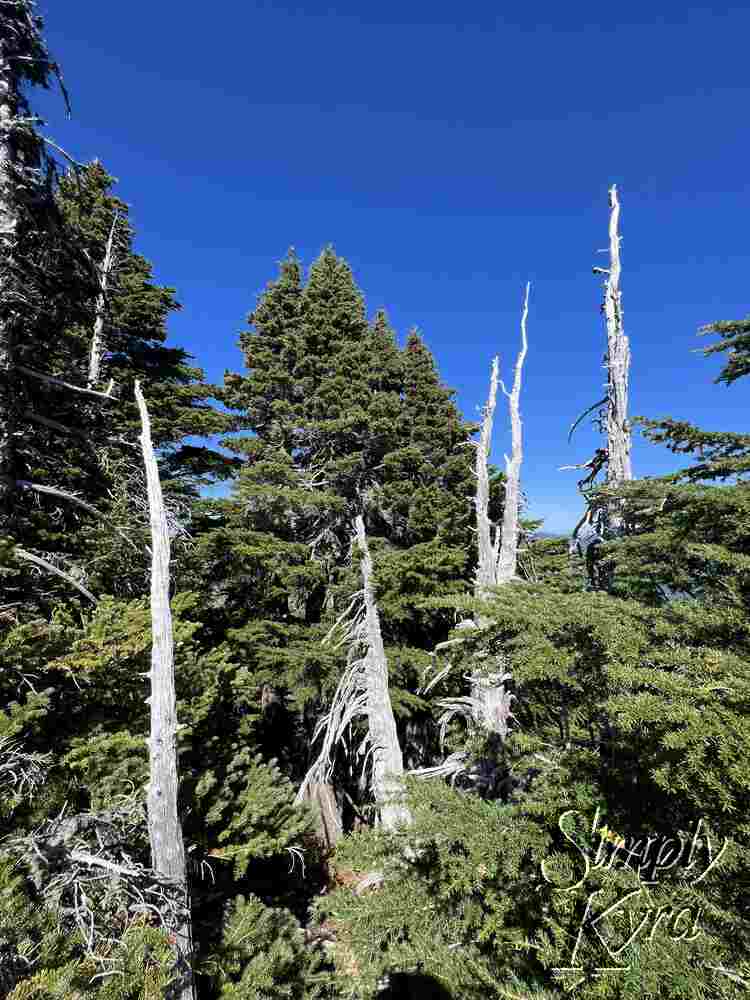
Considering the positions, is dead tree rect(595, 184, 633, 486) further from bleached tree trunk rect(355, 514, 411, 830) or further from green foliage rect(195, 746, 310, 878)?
green foliage rect(195, 746, 310, 878)

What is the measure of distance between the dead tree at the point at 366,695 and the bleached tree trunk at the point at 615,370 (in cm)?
580

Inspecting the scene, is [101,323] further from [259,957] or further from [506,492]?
[259,957]

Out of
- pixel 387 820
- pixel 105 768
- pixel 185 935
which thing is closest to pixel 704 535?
pixel 387 820

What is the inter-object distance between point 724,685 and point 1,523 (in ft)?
27.9

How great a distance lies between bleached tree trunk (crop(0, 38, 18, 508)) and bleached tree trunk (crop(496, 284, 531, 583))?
9.18 metres

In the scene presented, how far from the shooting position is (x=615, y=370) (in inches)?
277

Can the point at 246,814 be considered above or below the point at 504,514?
below

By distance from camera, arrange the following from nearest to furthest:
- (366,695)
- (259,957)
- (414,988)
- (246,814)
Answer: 1. (259,957)
2. (414,988)
3. (246,814)
4. (366,695)

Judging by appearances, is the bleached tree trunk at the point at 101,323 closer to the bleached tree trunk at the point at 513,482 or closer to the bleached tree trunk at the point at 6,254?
the bleached tree trunk at the point at 6,254

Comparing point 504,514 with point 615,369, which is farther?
point 504,514

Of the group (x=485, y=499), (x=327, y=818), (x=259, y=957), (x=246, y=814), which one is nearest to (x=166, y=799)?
(x=246, y=814)

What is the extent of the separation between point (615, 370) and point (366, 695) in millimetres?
8219

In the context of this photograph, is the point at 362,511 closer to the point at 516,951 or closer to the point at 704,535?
the point at 704,535

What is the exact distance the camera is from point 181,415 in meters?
10.6
